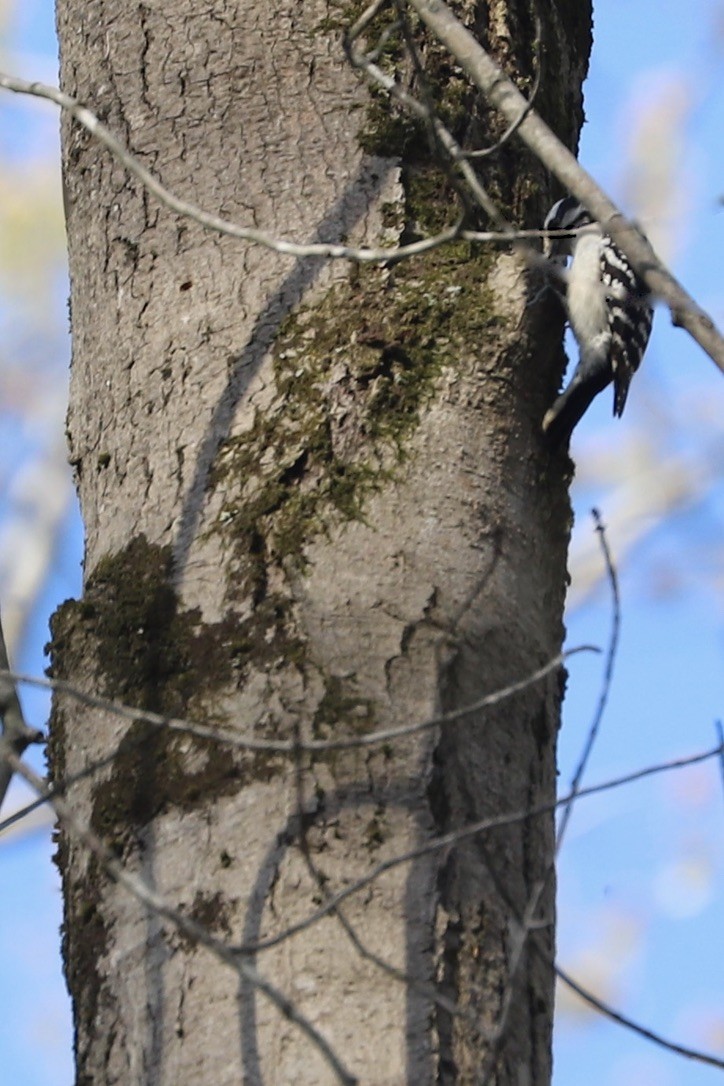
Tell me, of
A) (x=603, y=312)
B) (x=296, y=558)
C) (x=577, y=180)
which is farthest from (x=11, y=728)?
A: (x=603, y=312)

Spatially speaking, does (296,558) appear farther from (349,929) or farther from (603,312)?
(603,312)

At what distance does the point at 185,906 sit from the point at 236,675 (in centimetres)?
34

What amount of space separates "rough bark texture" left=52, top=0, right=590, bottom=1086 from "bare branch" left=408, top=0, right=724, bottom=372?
359 mm

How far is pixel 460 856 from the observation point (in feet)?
7.07

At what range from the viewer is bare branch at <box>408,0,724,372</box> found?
1.88m

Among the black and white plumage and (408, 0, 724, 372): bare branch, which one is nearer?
(408, 0, 724, 372): bare branch

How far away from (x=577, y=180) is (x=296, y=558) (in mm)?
697

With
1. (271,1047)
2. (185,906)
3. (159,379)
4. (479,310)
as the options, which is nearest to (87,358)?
(159,379)

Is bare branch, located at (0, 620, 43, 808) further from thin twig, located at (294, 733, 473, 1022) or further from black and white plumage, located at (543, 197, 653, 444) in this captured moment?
black and white plumage, located at (543, 197, 653, 444)

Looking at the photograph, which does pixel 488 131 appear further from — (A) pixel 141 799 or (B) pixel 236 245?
Result: (A) pixel 141 799

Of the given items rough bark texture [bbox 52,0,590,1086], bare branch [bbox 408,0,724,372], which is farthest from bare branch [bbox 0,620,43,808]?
bare branch [bbox 408,0,724,372]

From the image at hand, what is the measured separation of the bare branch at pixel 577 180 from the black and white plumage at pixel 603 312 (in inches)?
48.3

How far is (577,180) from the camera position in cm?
216

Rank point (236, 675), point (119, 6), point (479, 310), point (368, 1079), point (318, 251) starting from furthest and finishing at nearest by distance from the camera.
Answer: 1. point (119, 6)
2. point (479, 310)
3. point (236, 675)
4. point (318, 251)
5. point (368, 1079)
